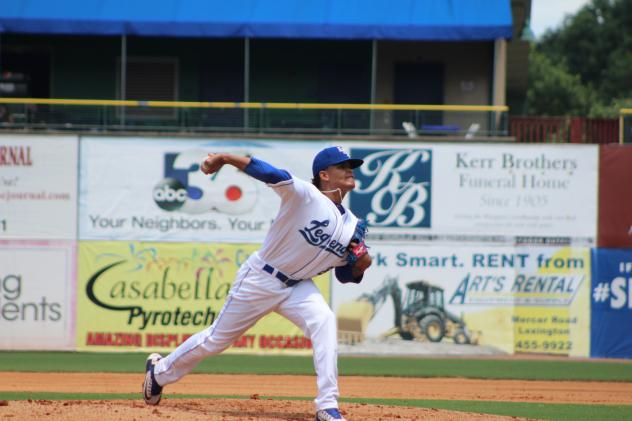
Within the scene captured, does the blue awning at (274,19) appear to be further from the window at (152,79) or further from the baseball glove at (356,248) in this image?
the baseball glove at (356,248)

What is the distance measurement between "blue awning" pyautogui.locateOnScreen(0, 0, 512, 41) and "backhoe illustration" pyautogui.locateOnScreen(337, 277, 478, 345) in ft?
20.7

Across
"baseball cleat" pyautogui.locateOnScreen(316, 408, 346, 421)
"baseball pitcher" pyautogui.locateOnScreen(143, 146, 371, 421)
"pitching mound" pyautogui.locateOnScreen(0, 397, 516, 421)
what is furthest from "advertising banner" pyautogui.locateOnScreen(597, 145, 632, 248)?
"baseball cleat" pyautogui.locateOnScreen(316, 408, 346, 421)

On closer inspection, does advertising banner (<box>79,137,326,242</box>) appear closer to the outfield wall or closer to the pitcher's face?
the outfield wall

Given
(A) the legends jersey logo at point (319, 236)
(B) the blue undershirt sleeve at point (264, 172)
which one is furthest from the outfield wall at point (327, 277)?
(B) the blue undershirt sleeve at point (264, 172)

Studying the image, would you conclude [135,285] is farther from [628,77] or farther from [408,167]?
[628,77]

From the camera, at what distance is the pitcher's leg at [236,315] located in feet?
26.3

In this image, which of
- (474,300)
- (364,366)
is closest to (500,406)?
(364,366)

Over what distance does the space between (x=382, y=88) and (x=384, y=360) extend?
28.9ft

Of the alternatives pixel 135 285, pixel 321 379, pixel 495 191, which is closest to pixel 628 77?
pixel 495 191

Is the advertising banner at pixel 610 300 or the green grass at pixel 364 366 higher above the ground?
the advertising banner at pixel 610 300

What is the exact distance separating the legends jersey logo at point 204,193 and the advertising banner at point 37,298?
1.99 metres

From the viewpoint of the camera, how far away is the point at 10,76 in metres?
23.4

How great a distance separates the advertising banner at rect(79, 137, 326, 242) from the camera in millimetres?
18594

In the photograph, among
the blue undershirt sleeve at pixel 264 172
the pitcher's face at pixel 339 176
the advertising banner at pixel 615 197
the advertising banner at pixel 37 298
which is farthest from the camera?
the advertising banner at pixel 615 197
